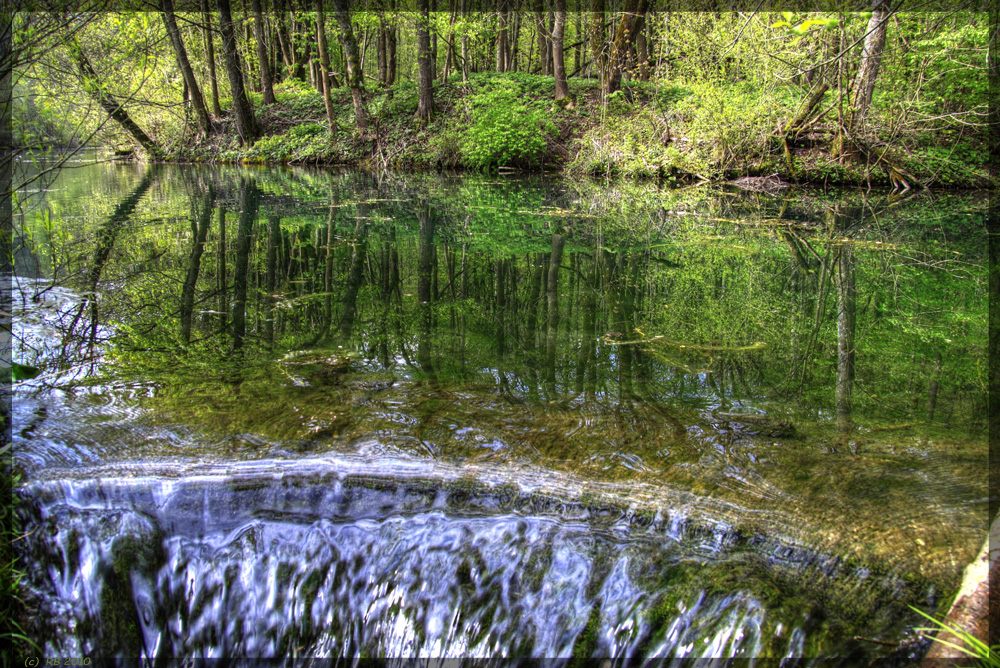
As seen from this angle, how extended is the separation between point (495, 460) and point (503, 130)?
15.6m

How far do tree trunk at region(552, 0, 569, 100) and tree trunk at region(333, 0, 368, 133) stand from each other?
6237 mm

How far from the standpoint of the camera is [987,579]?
190 cm

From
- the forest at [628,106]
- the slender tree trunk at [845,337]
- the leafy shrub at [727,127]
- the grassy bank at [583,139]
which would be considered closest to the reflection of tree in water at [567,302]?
the slender tree trunk at [845,337]

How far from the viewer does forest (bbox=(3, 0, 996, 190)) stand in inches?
465

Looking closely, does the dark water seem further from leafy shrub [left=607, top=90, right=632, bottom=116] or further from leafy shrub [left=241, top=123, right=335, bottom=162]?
leafy shrub [left=241, top=123, right=335, bottom=162]

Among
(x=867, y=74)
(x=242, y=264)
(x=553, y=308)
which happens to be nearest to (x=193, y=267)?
(x=242, y=264)

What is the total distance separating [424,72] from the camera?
62.6 ft

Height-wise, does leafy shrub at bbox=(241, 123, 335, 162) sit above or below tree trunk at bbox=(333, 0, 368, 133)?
below

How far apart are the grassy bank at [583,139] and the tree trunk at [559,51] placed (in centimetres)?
51

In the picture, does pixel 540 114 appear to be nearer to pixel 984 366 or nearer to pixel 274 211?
pixel 274 211

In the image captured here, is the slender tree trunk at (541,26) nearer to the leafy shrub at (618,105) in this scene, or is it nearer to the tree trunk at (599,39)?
the tree trunk at (599,39)

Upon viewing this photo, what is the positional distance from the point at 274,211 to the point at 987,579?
33.1 ft

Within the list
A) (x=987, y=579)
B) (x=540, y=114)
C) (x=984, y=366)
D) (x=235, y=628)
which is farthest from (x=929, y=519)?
(x=540, y=114)

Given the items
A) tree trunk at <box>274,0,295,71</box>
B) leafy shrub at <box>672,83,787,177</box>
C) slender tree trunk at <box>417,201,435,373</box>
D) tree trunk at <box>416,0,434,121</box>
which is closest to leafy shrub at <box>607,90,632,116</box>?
leafy shrub at <box>672,83,787,177</box>
